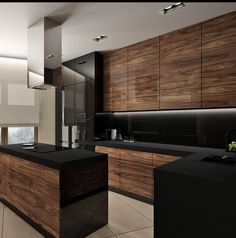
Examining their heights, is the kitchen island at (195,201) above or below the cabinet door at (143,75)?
below

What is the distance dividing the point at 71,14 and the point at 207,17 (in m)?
1.70

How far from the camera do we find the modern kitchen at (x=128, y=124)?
58.4 inches

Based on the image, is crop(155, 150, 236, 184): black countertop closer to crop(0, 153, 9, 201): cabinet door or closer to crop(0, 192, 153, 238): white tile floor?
crop(0, 192, 153, 238): white tile floor

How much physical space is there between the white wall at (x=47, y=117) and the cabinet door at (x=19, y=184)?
2.32m

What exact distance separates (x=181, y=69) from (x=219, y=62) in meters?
0.52

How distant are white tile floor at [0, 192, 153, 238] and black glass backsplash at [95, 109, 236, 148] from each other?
1.14 metres

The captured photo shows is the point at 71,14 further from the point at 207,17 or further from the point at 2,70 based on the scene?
the point at 2,70

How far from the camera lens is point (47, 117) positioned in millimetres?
5078

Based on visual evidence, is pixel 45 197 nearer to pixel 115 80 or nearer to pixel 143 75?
pixel 143 75

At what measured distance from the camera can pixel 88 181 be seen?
6.92ft

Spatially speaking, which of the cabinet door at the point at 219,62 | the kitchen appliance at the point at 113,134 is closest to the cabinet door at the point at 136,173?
the kitchen appliance at the point at 113,134

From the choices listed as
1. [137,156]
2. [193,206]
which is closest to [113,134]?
[137,156]

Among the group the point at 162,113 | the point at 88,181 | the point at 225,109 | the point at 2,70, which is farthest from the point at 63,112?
the point at 225,109

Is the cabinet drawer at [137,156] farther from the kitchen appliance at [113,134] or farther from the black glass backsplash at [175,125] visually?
the kitchen appliance at [113,134]
